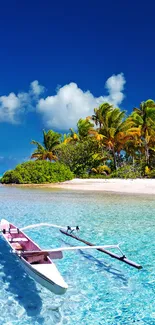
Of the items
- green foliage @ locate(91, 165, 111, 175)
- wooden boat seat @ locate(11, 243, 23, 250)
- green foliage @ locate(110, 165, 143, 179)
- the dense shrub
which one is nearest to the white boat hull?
wooden boat seat @ locate(11, 243, 23, 250)

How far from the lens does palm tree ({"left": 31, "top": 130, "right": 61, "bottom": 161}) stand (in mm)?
49719

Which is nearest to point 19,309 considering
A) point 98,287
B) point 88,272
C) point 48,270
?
point 48,270

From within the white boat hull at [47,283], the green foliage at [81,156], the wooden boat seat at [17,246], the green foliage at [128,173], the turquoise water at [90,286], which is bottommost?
the turquoise water at [90,286]

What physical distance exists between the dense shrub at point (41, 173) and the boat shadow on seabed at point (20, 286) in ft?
103

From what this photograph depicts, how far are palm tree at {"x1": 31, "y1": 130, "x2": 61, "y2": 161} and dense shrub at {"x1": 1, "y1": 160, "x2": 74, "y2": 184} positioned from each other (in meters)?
8.09

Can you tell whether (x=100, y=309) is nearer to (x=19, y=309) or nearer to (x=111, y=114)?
(x=19, y=309)

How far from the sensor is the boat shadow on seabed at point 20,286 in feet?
17.3

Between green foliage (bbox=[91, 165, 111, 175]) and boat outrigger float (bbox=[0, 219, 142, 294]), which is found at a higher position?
green foliage (bbox=[91, 165, 111, 175])

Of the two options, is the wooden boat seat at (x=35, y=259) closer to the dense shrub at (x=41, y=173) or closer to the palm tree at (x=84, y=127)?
the dense shrub at (x=41, y=173)

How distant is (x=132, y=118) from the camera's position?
39.3m

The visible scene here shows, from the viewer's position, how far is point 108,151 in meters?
42.0

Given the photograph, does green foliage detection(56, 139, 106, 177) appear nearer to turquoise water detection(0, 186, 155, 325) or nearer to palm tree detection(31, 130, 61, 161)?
palm tree detection(31, 130, 61, 161)

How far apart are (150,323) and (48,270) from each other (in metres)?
1.69

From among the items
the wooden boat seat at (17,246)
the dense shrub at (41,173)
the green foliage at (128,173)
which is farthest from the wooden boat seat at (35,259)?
the dense shrub at (41,173)
